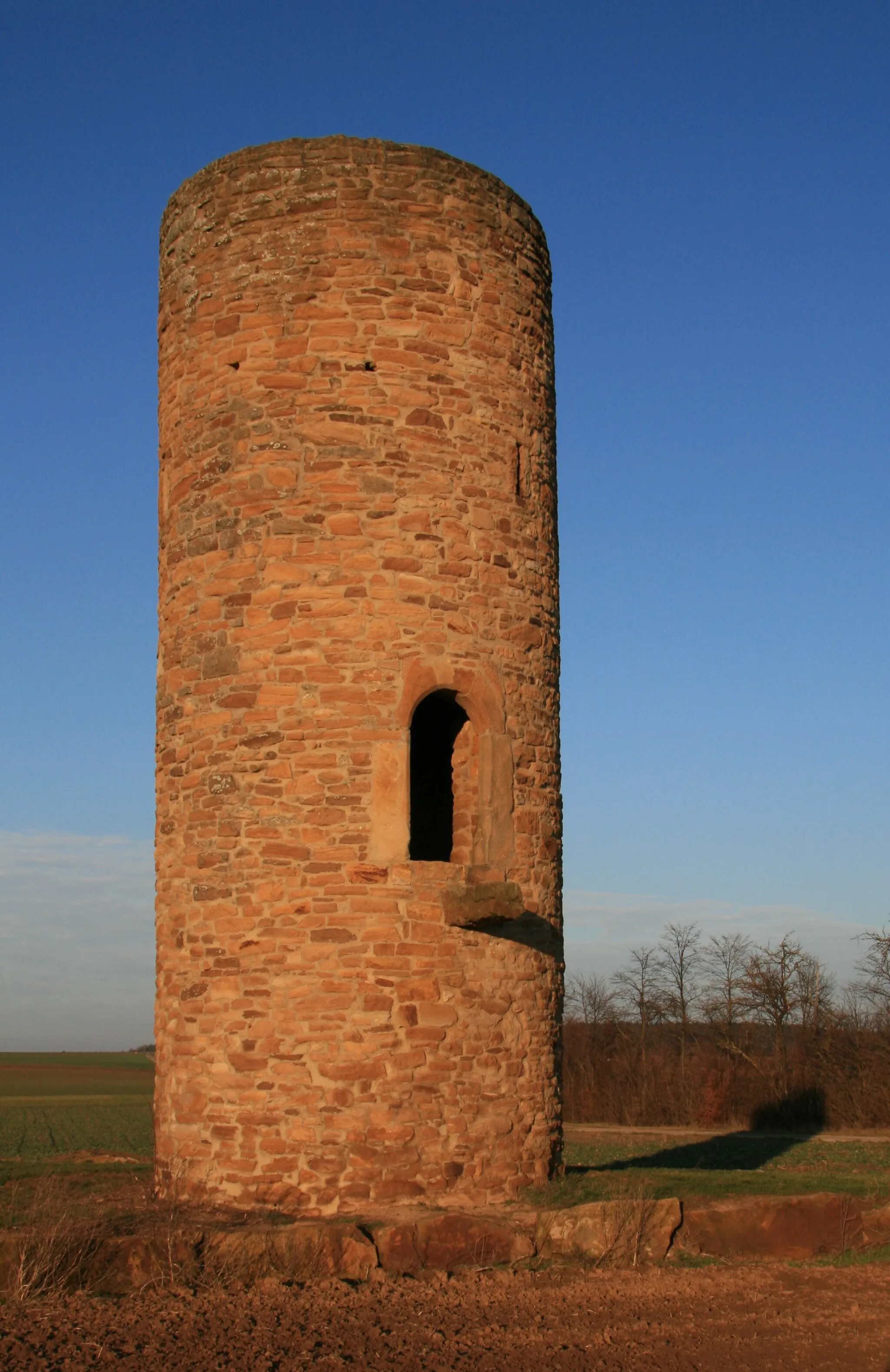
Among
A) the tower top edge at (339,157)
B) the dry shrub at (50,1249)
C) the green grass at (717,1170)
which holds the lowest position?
the green grass at (717,1170)

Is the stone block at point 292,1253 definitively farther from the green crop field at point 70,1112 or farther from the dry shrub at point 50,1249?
the green crop field at point 70,1112

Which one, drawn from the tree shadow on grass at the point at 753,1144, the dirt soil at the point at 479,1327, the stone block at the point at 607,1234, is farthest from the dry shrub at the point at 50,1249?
the tree shadow on grass at the point at 753,1144

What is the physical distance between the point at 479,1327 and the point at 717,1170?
5132mm

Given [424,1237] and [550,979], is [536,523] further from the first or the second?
[424,1237]

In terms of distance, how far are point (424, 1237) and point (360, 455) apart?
531cm

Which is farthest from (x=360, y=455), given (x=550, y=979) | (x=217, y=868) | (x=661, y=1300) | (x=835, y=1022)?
(x=835, y=1022)

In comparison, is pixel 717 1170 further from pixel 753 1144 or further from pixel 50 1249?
pixel 753 1144

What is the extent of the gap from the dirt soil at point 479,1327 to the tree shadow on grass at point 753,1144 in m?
2.48

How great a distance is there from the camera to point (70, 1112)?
3400 cm

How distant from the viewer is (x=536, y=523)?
10109 millimetres

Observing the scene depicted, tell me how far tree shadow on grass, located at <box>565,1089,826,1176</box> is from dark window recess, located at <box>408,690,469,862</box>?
9.69 feet

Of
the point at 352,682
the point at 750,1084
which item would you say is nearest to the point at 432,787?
the point at 352,682

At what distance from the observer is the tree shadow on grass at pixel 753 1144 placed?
45.2ft

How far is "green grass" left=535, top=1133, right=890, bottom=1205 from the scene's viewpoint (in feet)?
28.9
